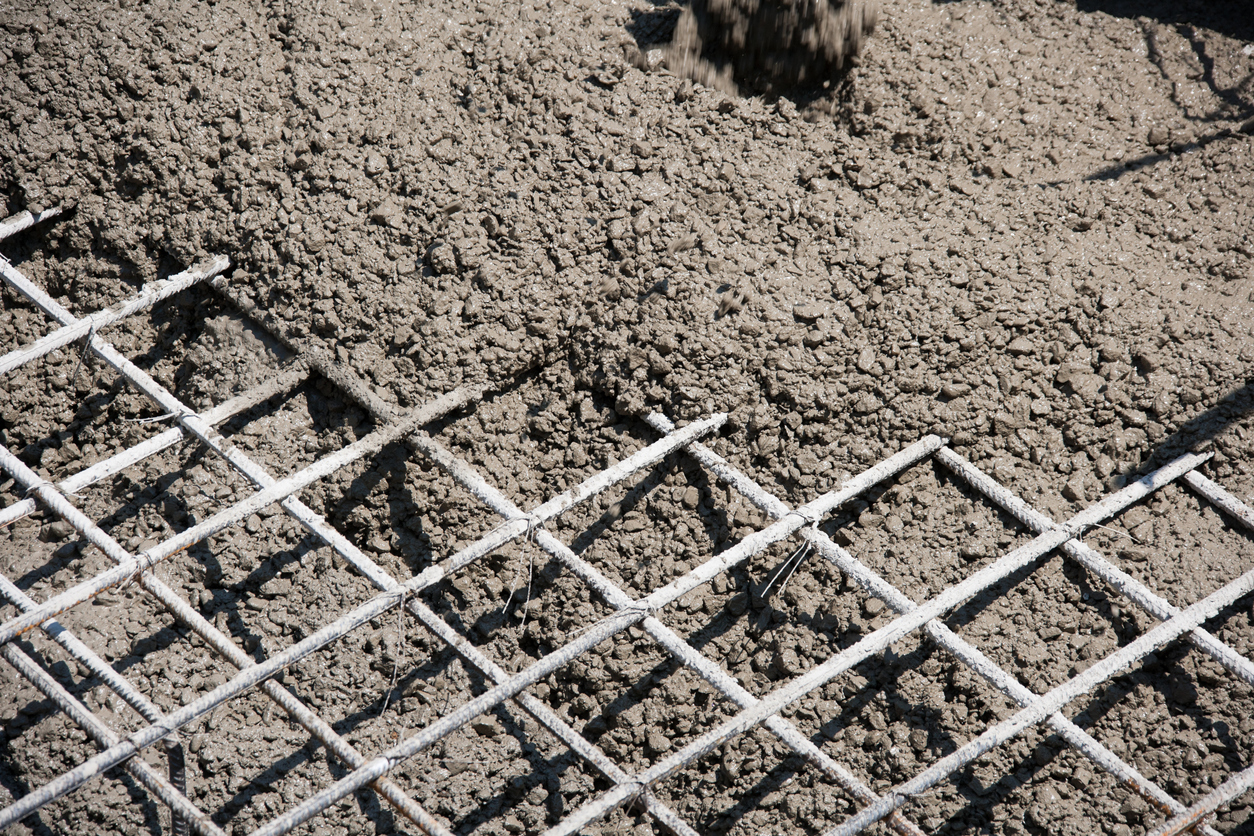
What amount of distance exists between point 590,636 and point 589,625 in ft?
1.07

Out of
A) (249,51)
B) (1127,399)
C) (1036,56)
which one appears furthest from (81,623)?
(1036,56)

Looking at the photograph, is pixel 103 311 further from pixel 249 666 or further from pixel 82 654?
pixel 249 666

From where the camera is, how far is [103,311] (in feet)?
7.46

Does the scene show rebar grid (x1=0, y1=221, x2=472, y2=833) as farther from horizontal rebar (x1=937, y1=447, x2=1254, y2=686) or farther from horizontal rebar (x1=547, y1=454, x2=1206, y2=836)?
horizontal rebar (x1=937, y1=447, x2=1254, y2=686)

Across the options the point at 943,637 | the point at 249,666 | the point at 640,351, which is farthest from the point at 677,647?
the point at 249,666

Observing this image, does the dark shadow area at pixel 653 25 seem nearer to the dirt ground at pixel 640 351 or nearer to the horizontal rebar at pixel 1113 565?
the dirt ground at pixel 640 351

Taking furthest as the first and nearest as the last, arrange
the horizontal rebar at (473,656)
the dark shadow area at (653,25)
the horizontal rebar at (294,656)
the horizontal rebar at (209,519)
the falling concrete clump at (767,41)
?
the dark shadow area at (653,25)
the falling concrete clump at (767,41)
the horizontal rebar at (473,656)
the horizontal rebar at (209,519)
the horizontal rebar at (294,656)

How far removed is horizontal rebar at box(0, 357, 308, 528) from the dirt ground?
8 cm

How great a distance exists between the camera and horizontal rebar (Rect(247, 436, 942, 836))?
1.79 m

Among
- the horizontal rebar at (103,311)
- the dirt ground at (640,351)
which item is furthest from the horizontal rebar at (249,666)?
the horizontal rebar at (103,311)

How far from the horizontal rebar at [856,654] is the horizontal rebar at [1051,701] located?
0.18 ft

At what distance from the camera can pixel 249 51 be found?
8.27 ft

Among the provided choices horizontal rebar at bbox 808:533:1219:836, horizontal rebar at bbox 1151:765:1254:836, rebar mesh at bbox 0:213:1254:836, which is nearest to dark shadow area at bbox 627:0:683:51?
rebar mesh at bbox 0:213:1254:836

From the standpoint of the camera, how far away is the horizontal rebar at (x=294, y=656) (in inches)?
67.4
